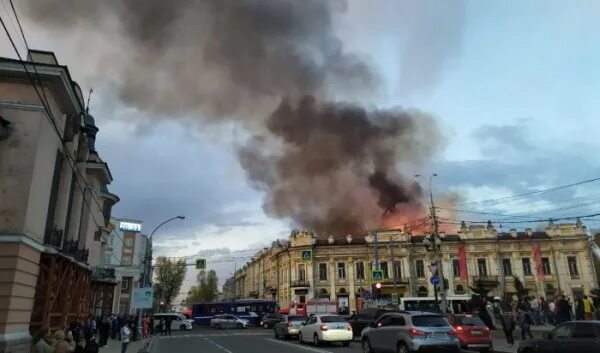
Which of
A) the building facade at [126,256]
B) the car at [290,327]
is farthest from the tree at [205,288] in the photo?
the car at [290,327]

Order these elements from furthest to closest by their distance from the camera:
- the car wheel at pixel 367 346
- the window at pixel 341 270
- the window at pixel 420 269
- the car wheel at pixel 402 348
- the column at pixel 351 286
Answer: the window at pixel 341 270
the column at pixel 351 286
the window at pixel 420 269
the car wheel at pixel 367 346
the car wheel at pixel 402 348

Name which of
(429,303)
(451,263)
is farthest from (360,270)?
(429,303)

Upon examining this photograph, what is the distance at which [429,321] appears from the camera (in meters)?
15.4

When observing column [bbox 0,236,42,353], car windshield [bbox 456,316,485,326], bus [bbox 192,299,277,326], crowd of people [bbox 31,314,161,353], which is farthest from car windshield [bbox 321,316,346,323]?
bus [bbox 192,299,277,326]

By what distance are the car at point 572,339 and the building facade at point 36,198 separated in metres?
18.0

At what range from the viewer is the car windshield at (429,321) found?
15281 mm

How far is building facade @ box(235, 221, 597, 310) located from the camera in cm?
6856

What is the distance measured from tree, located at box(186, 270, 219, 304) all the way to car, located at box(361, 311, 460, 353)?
408 feet

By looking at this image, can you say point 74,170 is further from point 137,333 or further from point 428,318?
point 428,318

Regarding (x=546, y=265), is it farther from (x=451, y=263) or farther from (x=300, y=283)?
(x=300, y=283)

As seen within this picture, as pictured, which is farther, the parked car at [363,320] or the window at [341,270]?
the window at [341,270]

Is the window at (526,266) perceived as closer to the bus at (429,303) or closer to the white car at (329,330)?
the bus at (429,303)

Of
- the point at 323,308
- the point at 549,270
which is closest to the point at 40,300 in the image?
the point at 323,308

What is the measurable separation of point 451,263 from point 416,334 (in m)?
61.2
